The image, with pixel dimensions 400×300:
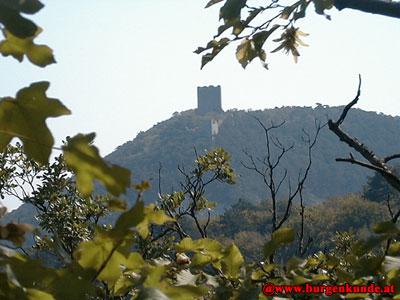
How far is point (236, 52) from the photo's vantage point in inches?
68.2

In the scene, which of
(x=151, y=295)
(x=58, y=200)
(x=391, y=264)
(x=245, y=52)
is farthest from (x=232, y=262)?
(x=58, y=200)

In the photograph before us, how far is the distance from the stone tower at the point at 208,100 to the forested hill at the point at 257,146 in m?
4.06

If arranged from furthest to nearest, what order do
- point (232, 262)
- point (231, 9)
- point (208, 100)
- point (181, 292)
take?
point (208, 100)
point (231, 9)
point (232, 262)
point (181, 292)

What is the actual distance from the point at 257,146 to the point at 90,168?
89.2 m

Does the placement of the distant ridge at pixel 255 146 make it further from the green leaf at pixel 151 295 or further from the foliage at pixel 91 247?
the green leaf at pixel 151 295

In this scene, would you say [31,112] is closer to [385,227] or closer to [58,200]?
[385,227]

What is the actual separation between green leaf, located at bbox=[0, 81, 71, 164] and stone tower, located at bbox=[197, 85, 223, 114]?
326ft

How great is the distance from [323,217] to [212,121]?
55.6m

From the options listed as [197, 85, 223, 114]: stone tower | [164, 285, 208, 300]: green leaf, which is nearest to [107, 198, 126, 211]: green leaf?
[164, 285, 208, 300]: green leaf

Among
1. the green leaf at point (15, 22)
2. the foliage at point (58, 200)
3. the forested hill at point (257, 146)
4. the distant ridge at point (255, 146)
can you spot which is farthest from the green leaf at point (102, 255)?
the distant ridge at point (255, 146)

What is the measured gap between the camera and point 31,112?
2.38ft

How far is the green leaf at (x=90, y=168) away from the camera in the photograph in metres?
0.59

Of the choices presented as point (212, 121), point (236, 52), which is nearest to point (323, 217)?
point (236, 52)

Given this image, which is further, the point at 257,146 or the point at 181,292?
the point at 257,146
